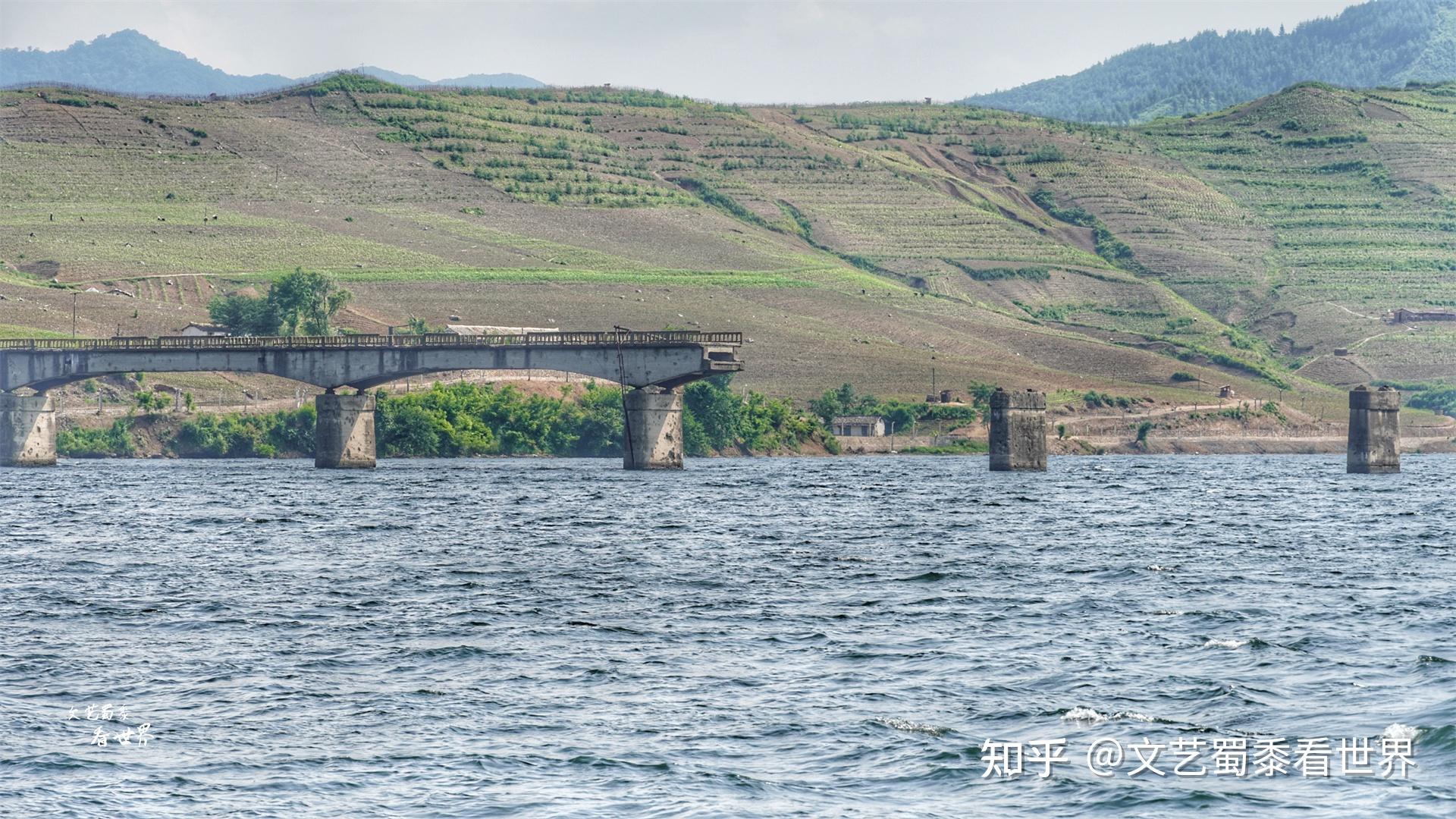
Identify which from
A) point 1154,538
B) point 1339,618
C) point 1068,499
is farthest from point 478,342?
point 1339,618

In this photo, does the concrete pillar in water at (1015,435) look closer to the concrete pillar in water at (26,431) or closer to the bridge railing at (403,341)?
the bridge railing at (403,341)

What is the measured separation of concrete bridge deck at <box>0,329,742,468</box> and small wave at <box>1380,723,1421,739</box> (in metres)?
114

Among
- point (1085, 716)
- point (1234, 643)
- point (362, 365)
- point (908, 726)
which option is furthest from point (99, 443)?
point (1085, 716)

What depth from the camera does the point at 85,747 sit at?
30.8 m

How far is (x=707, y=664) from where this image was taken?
39406 millimetres

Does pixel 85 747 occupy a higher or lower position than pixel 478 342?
lower

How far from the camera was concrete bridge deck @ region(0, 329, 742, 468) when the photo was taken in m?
148

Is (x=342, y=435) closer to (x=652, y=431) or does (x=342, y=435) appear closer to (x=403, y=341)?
(x=403, y=341)

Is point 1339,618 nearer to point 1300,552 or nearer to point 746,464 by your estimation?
point 1300,552

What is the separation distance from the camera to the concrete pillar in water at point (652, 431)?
14662 centimetres

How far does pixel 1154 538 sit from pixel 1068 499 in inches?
1214

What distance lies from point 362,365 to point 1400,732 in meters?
133

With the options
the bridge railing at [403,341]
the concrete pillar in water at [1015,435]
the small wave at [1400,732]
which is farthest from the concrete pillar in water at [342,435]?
the small wave at [1400,732]

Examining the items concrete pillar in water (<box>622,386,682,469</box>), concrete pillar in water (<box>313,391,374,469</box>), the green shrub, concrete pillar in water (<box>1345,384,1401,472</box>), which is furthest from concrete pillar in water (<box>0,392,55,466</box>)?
concrete pillar in water (<box>1345,384,1401,472</box>)
